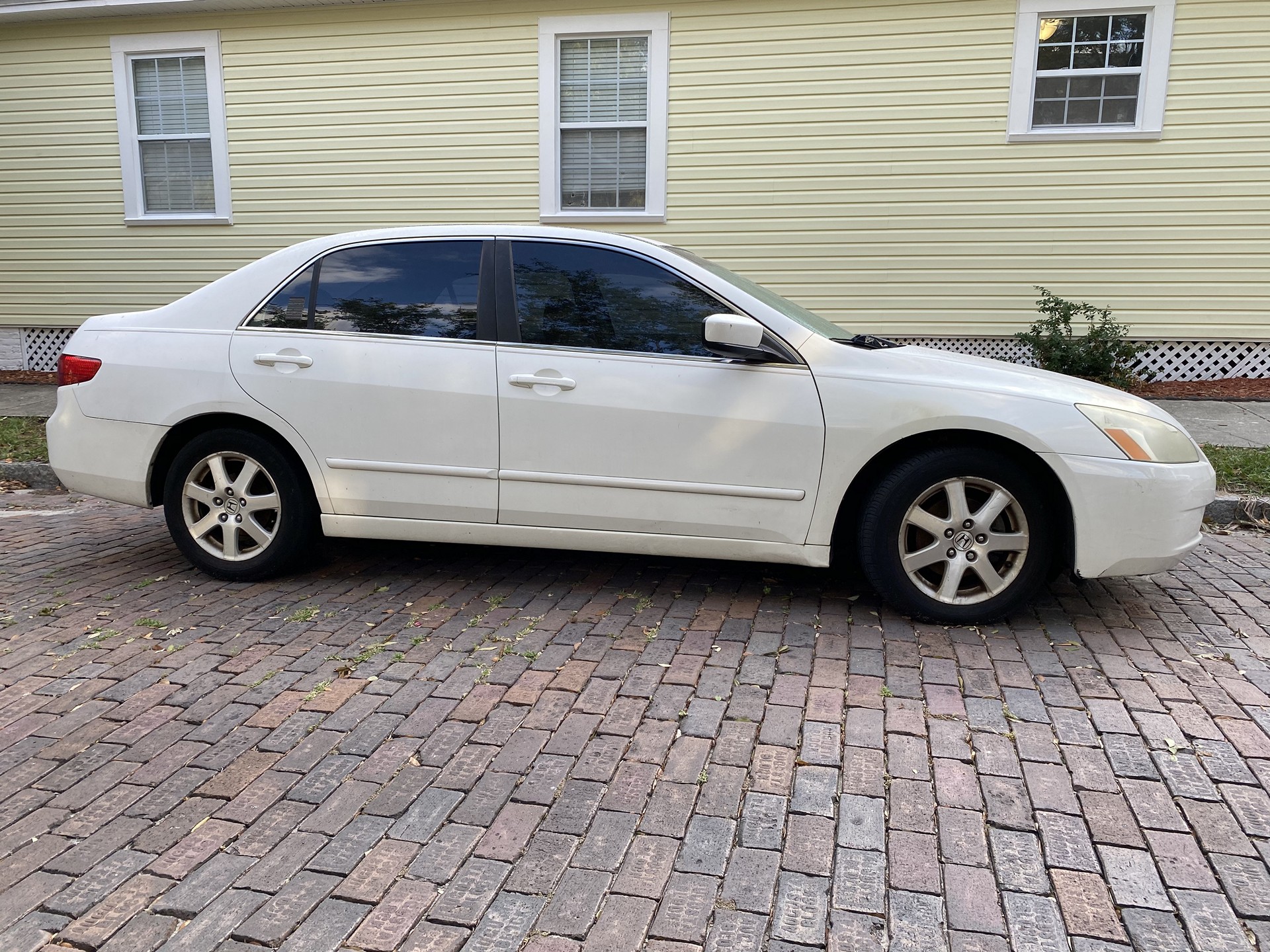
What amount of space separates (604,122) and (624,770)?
8.78 metres

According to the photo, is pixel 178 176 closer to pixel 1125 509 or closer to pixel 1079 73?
pixel 1079 73

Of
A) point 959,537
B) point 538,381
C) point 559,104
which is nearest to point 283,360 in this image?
point 538,381

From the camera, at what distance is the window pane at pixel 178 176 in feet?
36.9

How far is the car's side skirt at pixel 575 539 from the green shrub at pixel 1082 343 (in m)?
6.29

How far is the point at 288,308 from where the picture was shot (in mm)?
4422

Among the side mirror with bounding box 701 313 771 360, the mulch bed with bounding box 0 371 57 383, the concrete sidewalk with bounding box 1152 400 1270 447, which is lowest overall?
the mulch bed with bounding box 0 371 57 383

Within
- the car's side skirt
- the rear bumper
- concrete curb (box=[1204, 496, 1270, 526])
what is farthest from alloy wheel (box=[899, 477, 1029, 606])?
the rear bumper

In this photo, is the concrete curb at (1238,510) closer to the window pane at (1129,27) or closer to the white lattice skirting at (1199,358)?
the white lattice skirting at (1199,358)

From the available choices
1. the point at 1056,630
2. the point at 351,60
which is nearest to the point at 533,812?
the point at 1056,630

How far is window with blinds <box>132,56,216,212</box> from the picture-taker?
11.1 m

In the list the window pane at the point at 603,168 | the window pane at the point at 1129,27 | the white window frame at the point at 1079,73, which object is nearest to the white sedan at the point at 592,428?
the window pane at the point at 603,168

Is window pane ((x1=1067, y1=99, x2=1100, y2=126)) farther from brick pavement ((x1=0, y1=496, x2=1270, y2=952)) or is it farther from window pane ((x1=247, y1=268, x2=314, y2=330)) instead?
window pane ((x1=247, y1=268, x2=314, y2=330))

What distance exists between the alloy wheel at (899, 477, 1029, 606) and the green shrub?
5.95 m

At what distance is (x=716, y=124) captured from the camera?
9906mm
